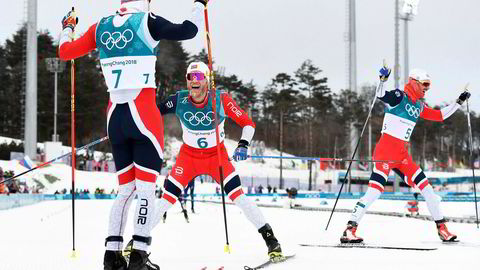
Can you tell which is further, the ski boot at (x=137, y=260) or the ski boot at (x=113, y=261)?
the ski boot at (x=113, y=261)

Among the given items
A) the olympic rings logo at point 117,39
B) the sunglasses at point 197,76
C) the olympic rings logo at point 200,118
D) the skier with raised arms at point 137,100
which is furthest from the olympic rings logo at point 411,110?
the olympic rings logo at point 117,39

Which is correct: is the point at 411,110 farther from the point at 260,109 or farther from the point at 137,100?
the point at 260,109

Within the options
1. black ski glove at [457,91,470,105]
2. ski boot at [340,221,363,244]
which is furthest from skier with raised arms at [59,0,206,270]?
black ski glove at [457,91,470,105]

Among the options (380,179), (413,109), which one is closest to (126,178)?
(380,179)

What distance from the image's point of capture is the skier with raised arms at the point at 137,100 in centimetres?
519

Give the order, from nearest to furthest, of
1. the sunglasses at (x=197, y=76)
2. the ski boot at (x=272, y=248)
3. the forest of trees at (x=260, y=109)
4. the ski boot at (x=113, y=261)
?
1. the ski boot at (x=113, y=261)
2. the ski boot at (x=272, y=248)
3. the sunglasses at (x=197, y=76)
4. the forest of trees at (x=260, y=109)

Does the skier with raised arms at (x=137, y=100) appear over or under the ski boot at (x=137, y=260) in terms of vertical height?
over

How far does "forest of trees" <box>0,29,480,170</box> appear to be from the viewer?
6850cm

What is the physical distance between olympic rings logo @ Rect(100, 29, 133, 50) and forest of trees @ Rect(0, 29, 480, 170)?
5475 centimetres

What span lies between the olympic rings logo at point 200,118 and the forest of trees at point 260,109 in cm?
5300

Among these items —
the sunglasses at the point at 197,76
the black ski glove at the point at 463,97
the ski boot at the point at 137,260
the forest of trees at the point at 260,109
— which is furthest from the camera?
the forest of trees at the point at 260,109

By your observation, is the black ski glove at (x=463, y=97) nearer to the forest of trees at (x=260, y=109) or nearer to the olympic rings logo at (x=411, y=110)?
the olympic rings logo at (x=411, y=110)

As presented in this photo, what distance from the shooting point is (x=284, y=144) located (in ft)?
299

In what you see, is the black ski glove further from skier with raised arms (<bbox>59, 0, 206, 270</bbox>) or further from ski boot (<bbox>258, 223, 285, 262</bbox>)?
skier with raised arms (<bbox>59, 0, 206, 270</bbox>)
